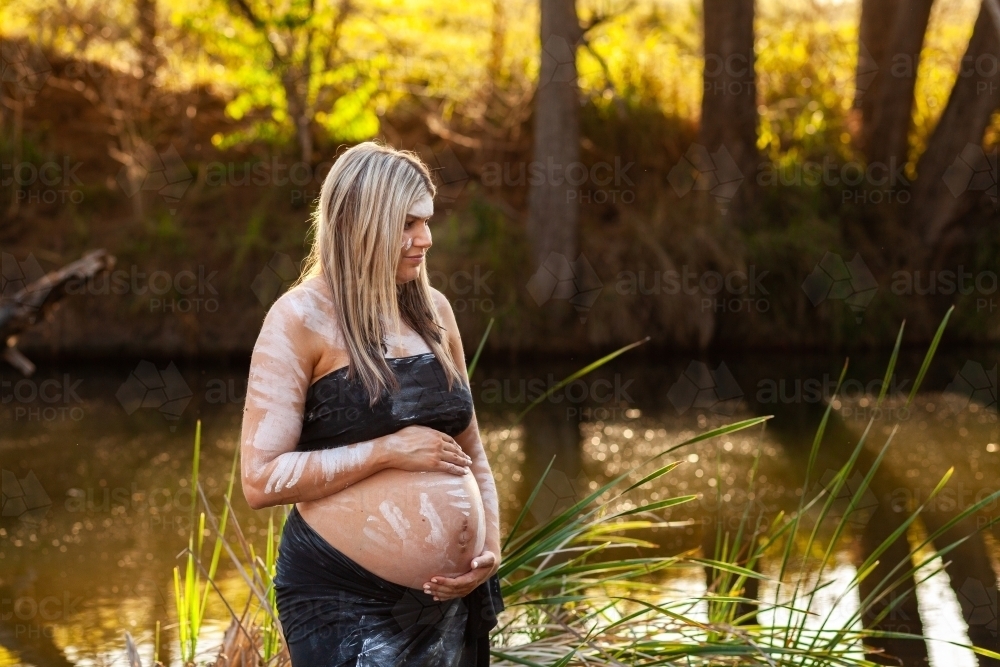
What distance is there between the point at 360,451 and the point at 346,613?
0.98ft

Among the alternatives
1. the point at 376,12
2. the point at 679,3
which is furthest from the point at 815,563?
the point at 679,3

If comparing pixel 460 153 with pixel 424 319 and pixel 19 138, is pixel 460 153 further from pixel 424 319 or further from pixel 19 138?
pixel 424 319

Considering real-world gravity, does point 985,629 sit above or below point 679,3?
below

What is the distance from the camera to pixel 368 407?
2.09 metres

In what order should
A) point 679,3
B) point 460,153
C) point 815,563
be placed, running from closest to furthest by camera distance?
1. point 815,563
2. point 460,153
3. point 679,3

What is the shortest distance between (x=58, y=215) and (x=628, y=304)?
6.03m

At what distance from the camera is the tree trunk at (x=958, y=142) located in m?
11.4

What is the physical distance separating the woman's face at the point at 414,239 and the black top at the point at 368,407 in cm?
16

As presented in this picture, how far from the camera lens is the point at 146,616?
4.89 metres

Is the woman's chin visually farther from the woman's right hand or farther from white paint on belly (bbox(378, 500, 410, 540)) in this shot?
white paint on belly (bbox(378, 500, 410, 540))
